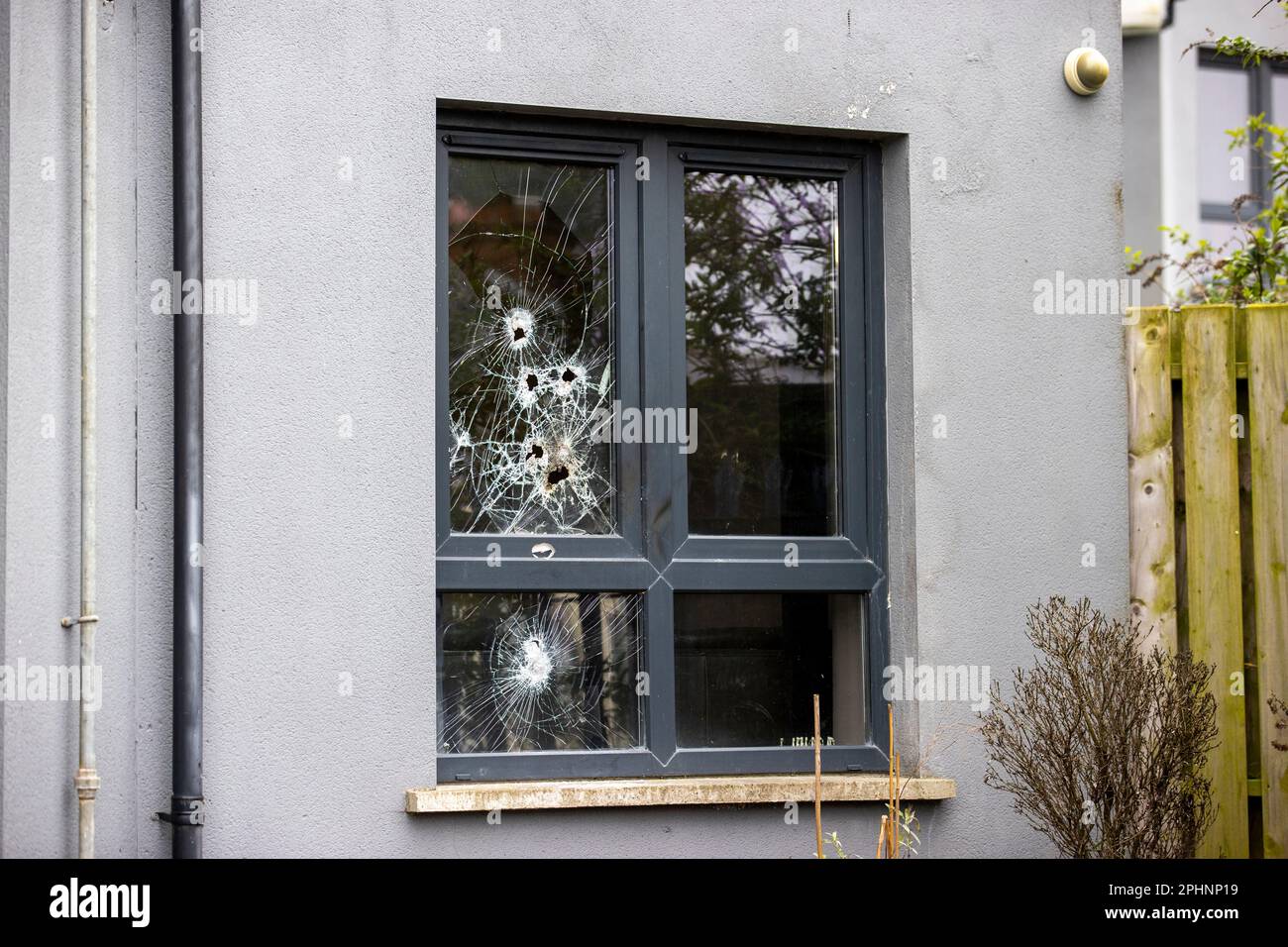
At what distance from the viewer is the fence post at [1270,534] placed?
16.4 ft

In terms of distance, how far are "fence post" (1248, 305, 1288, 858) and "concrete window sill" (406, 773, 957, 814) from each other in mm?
1178

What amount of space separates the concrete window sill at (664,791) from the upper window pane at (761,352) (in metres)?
0.90

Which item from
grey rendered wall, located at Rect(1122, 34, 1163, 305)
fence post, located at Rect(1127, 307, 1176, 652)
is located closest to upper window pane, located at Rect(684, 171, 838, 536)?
fence post, located at Rect(1127, 307, 1176, 652)

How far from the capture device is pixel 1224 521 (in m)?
5.12

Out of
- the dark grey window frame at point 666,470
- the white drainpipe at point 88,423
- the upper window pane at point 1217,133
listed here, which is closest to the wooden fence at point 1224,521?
the dark grey window frame at point 666,470

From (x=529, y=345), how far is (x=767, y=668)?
145 centimetres

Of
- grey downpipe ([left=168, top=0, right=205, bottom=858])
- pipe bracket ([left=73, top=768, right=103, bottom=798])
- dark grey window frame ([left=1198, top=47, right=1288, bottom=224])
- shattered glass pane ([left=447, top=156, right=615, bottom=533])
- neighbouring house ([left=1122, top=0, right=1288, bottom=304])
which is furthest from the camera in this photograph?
dark grey window frame ([left=1198, top=47, right=1288, bottom=224])

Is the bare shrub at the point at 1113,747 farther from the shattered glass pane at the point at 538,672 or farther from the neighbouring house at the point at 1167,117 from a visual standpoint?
the neighbouring house at the point at 1167,117

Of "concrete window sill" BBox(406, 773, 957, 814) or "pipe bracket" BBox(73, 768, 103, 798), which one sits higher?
"pipe bracket" BBox(73, 768, 103, 798)

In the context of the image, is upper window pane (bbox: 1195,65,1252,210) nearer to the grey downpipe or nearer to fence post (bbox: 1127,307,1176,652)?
fence post (bbox: 1127,307,1176,652)

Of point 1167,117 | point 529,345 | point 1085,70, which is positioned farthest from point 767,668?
point 1167,117

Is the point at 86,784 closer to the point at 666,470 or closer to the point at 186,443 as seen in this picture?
the point at 186,443

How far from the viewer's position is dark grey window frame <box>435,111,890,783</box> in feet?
15.7
